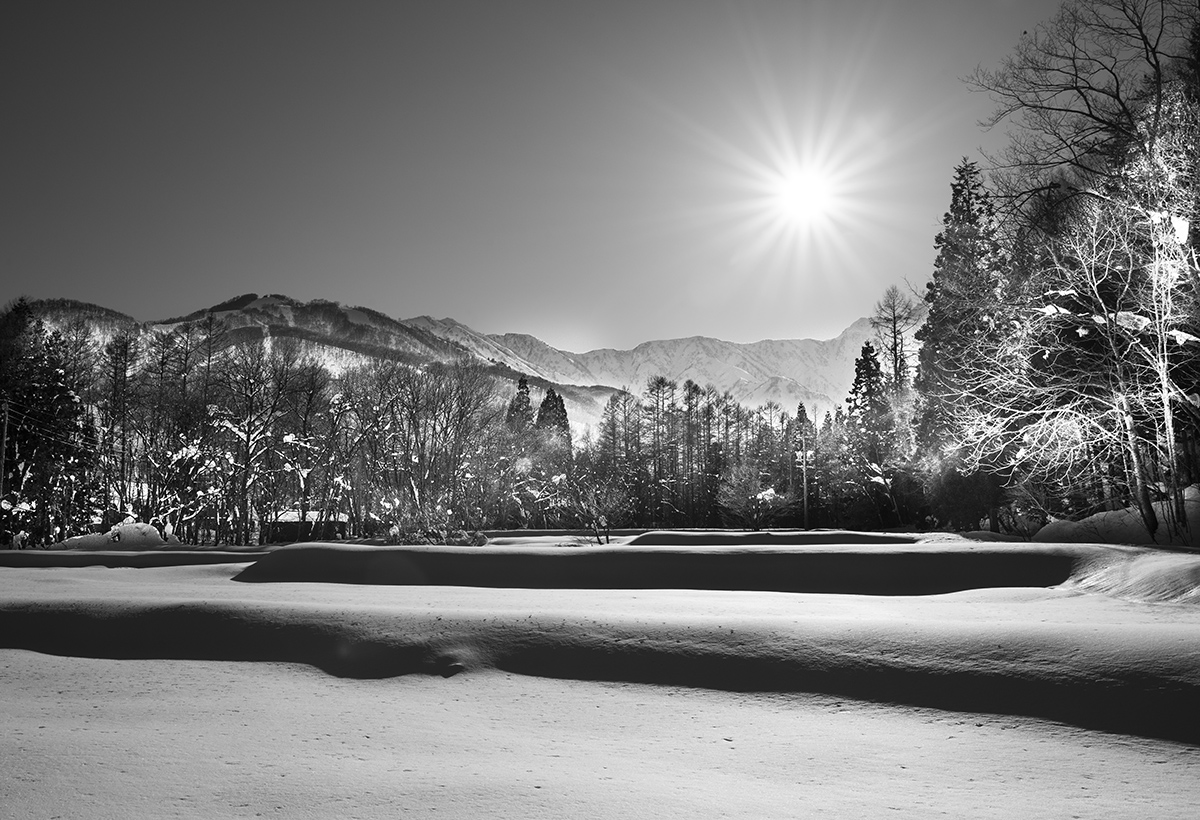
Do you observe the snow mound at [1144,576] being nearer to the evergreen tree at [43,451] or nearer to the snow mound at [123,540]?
the snow mound at [123,540]

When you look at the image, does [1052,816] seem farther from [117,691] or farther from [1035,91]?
[1035,91]

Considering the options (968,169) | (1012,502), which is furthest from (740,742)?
(968,169)

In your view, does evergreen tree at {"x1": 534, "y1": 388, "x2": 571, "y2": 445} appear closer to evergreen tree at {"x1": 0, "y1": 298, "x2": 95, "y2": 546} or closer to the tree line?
the tree line

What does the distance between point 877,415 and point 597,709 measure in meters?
43.2

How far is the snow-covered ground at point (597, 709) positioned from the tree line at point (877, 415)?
9783 millimetres

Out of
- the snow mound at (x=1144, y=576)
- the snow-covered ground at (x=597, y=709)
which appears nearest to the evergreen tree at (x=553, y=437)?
the snow mound at (x=1144, y=576)

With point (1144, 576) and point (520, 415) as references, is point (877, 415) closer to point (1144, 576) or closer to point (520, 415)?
point (520, 415)

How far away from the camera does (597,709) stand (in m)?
6.64

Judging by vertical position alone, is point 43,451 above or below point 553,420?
below

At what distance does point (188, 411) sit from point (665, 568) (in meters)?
34.4

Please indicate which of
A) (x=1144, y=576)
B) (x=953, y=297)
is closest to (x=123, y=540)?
(x=1144, y=576)

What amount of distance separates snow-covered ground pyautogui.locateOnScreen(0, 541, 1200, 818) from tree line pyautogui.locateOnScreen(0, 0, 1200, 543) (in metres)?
9.78

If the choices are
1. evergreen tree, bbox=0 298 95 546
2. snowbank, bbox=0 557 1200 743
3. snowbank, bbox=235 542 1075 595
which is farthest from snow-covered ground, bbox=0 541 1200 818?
evergreen tree, bbox=0 298 95 546

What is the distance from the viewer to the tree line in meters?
18.2
